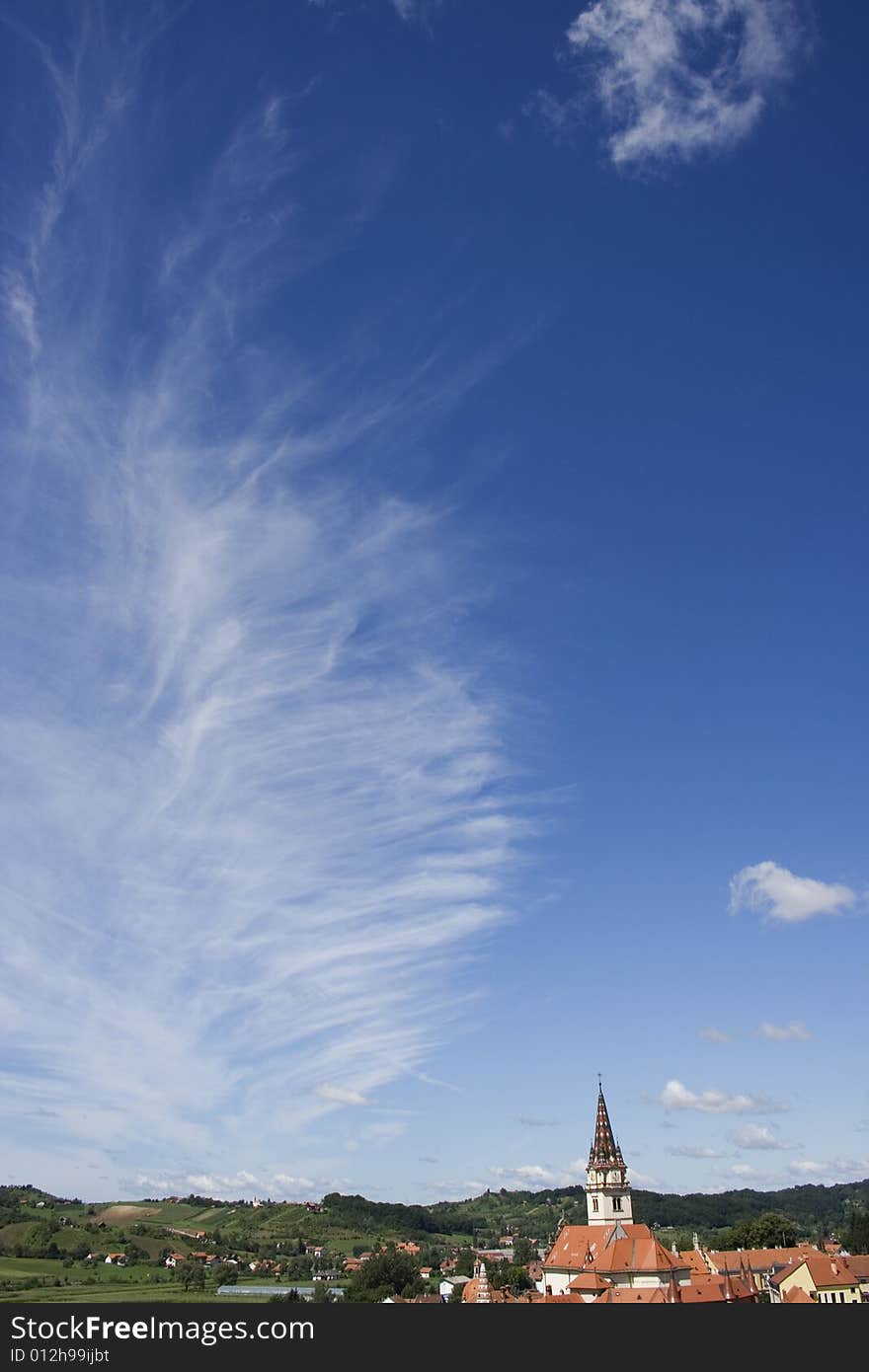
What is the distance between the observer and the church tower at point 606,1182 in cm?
12156

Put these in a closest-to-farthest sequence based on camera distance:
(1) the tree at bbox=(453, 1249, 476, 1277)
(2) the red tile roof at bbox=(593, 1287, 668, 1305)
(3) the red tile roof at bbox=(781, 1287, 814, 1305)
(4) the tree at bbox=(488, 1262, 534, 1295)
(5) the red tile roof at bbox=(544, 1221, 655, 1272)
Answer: (2) the red tile roof at bbox=(593, 1287, 668, 1305), (3) the red tile roof at bbox=(781, 1287, 814, 1305), (5) the red tile roof at bbox=(544, 1221, 655, 1272), (4) the tree at bbox=(488, 1262, 534, 1295), (1) the tree at bbox=(453, 1249, 476, 1277)

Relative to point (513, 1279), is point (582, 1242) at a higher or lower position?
higher

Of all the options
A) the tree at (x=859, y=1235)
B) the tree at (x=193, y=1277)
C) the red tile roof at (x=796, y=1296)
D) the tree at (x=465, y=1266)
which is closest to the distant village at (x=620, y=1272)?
the red tile roof at (x=796, y=1296)

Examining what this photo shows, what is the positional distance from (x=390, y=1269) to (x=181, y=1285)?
42.3m

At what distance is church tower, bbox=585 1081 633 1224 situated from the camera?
12156 centimetres

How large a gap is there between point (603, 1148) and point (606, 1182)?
4413 mm

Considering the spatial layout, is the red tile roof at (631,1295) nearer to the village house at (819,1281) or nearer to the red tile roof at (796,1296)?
the red tile roof at (796,1296)

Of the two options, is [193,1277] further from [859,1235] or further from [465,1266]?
[859,1235]

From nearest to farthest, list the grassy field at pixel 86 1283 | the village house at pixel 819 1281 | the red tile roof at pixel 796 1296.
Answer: the red tile roof at pixel 796 1296, the village house at pixel 819 1281, the grassy field at pixel 86 1283

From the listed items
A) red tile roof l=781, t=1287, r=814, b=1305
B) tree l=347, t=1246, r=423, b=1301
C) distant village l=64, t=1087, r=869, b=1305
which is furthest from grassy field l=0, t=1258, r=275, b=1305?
red tile roof l=781, t=1287, r=814, b=1305

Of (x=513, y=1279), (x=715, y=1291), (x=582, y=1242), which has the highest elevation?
(x=582, y=1242)

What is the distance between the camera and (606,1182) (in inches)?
4855

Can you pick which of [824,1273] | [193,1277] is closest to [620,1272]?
[824,1273]

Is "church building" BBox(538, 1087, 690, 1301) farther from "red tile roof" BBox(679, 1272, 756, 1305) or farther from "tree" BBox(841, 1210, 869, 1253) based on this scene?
"tree" BBox(841, 1210, 869, 1253)
